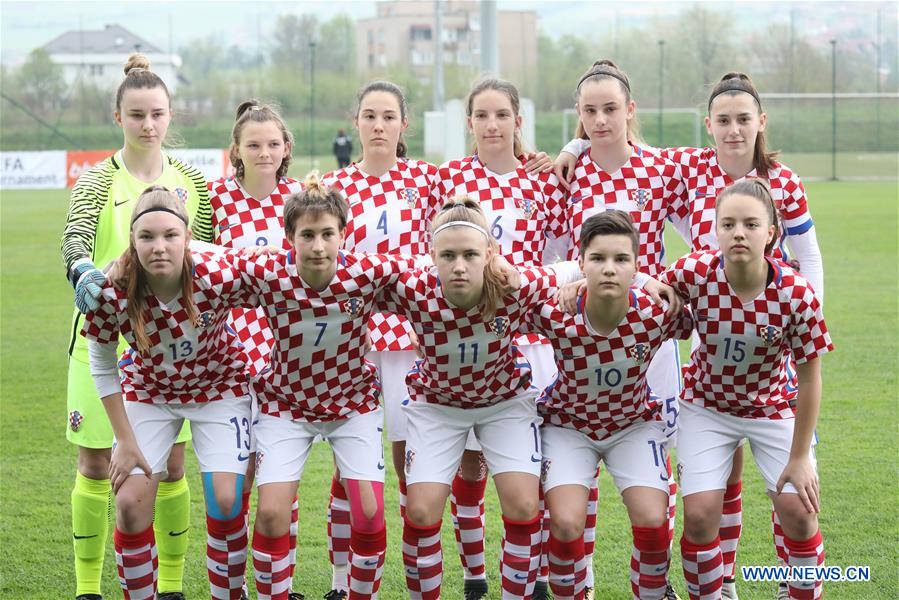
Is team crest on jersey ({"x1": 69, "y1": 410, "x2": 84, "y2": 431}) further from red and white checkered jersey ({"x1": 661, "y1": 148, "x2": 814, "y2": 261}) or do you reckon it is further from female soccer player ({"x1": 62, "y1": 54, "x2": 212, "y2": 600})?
red and white checkered jersey ({"x1": 661, "y1": 148, "x2": 814, "y2": 261})

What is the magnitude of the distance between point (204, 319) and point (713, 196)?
6.67 ft

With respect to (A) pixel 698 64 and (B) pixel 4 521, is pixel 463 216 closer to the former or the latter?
(B) pixel 4 521

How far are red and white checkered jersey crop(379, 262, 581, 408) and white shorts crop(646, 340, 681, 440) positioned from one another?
60cm

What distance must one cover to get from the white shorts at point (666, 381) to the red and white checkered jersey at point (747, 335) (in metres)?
0.34

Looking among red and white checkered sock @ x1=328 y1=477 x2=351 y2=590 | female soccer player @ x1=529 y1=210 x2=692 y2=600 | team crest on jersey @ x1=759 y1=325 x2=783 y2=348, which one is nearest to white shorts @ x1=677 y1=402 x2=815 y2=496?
female soccer player @ x1=529 y1=210 x2=692 y2=600

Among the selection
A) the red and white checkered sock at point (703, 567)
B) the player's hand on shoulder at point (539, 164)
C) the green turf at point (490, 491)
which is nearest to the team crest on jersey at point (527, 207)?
the player's hand on shoulder at point (539, 164)

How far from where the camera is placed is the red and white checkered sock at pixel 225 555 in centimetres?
380

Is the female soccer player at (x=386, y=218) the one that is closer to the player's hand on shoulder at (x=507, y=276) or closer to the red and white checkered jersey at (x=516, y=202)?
the red and white checkered jersey at (x=516, y=202)

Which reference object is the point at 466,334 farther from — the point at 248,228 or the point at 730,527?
the point at 730,527

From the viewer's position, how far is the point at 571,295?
3.74 m

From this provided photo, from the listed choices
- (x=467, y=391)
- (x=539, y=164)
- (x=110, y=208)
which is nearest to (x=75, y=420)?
(x=110, y=208)

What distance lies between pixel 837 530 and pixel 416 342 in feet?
7.52

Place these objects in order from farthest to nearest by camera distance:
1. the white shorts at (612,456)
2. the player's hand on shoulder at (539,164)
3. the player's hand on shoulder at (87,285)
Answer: the player's hand on shoulder at (539,164)
the white shorts at (612,456)
the player's hand on shoulder at (87,285)

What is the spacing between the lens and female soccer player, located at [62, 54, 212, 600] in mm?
4109
